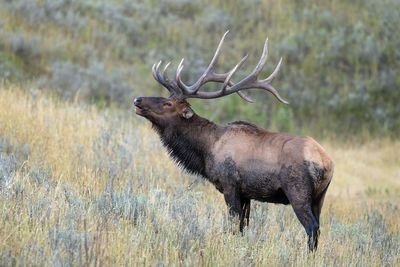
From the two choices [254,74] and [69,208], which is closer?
[69,208]

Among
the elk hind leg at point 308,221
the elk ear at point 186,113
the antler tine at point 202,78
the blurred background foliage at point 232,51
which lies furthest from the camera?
the blurred background foliage at point 232,51

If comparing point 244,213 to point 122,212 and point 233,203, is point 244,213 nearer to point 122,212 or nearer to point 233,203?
point 233,203

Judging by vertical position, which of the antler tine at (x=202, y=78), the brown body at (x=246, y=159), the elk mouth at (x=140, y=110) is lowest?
the brown body at (x=246, y=159)

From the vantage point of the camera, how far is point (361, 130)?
18406mm

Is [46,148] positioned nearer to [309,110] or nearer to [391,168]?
[391,168]

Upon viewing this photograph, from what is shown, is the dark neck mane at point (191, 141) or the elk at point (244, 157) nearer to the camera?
the elk at point (244, 157)

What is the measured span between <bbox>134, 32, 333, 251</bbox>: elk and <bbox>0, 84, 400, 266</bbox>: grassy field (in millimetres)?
291

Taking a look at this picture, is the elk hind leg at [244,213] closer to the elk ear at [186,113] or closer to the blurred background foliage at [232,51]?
the elk ear at [186,113]

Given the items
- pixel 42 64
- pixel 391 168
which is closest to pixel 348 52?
pixel 391 168

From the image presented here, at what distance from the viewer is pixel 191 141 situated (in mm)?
8453

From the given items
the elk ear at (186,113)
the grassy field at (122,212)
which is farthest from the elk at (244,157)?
the grassy field at (122,212)

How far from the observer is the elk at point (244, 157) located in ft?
24.4

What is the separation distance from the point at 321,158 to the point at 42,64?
11.9m

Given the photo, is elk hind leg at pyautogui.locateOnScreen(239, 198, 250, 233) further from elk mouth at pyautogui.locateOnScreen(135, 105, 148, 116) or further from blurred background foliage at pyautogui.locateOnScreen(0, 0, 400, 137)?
blurred background foliage at pyautogui.locateOnScreen(0, 0, 400, 137)
